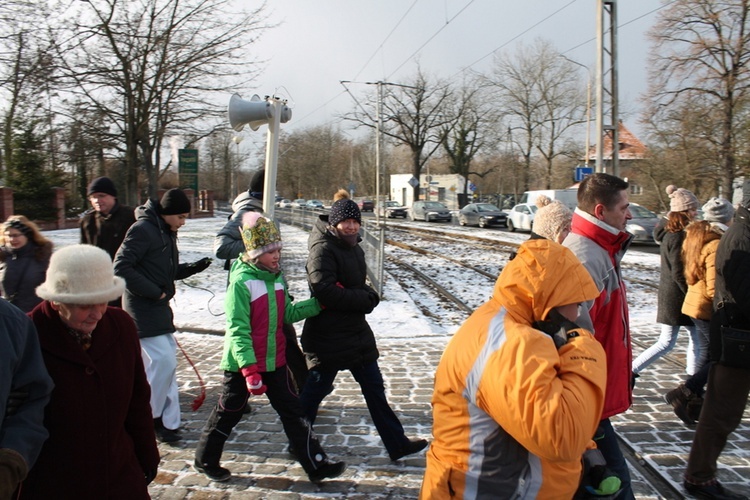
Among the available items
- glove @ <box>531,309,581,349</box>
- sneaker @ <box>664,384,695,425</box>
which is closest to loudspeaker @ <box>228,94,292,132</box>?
glove @ <box>531,309,581,349</box>

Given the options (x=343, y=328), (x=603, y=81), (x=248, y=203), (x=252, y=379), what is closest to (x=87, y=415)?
(x=252, y=379)

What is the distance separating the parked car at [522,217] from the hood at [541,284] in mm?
26299

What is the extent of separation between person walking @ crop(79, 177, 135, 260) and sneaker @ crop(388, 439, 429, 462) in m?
3.11

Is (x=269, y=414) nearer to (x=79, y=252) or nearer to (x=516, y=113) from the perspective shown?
(x=79, y=252)

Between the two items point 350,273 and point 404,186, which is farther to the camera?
point 404,186

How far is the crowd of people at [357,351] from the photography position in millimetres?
1863

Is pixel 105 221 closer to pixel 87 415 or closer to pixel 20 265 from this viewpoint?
pixel 20 265

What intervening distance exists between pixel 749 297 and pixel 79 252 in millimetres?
3412

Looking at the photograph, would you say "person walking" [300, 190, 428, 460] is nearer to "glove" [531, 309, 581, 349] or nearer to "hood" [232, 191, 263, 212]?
"hood" [232, 191, 263, 212]

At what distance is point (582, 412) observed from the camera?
1.76 m

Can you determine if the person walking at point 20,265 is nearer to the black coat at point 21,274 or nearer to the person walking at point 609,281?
the black coat at point 21,274

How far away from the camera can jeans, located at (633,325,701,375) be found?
16.5 ft

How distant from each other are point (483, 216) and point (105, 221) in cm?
2949

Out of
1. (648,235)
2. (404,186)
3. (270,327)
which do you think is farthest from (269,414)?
(404,186)
